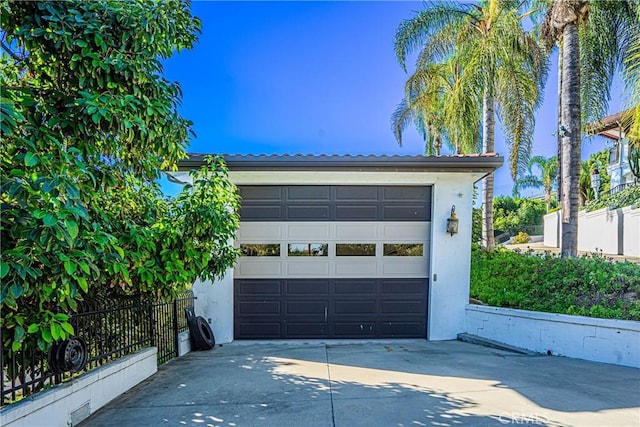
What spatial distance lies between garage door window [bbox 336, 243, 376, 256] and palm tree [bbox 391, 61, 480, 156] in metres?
5.78

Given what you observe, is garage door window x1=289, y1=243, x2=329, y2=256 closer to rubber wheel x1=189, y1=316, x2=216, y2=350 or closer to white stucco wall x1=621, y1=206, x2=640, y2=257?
rubber wheel x1=189, y1=316, x2=216, y2=350

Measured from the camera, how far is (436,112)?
14.7 m

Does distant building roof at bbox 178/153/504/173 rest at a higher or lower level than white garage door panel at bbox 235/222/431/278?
higher

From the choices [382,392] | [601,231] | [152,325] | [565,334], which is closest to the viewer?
[382,392]

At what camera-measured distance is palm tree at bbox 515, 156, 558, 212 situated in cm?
3092

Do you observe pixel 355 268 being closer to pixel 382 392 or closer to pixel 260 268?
pixel 260 268

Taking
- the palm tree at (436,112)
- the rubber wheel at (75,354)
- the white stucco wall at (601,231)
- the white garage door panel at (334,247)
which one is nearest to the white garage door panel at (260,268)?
the white garage door panel at (334,247)

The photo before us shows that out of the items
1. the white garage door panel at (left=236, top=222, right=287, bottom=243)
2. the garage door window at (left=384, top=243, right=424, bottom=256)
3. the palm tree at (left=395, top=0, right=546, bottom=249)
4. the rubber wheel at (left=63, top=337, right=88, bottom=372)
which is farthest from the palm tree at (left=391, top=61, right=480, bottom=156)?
the rubber wheel at (left=63, top=337, right=88, bottom=372)

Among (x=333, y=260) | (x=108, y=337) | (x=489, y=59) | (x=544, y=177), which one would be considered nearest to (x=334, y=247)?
(x=333, y=260)

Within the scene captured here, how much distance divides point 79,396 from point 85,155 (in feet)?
8.17

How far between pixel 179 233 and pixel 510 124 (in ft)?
33.2

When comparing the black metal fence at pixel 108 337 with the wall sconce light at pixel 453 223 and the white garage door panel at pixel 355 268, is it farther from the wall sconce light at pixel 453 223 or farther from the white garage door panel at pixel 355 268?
the wall sconce light at pixel 453 223

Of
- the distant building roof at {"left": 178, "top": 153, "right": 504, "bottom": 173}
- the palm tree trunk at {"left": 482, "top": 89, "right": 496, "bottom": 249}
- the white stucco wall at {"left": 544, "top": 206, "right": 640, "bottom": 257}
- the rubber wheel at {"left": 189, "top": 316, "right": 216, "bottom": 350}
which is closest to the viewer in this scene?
the rubber wheel at {"left": 189, "top": 316, "right": 216, "bottom": 350}

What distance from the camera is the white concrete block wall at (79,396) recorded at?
2.97 metres
